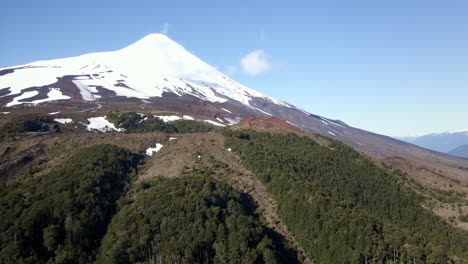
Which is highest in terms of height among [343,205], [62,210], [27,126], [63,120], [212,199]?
[343,205]

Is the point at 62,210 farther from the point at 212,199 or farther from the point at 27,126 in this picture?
the point at 27,126

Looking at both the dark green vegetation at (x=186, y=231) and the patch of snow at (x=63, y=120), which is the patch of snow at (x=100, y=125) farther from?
the dark green vegetation at (x=186, y=231)

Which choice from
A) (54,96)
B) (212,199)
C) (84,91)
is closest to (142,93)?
(84,91)

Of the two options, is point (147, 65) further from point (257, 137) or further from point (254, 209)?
point (254, 209)

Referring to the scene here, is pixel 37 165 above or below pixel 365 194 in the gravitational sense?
below

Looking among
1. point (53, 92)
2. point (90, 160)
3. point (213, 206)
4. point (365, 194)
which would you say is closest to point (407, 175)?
point (365, 194)

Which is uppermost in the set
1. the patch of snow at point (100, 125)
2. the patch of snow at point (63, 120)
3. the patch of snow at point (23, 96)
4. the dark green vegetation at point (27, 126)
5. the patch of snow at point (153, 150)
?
the patch of snow at point (153, 150)

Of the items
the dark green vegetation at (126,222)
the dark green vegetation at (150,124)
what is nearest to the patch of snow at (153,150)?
the dark green vegetation at (126,222)
